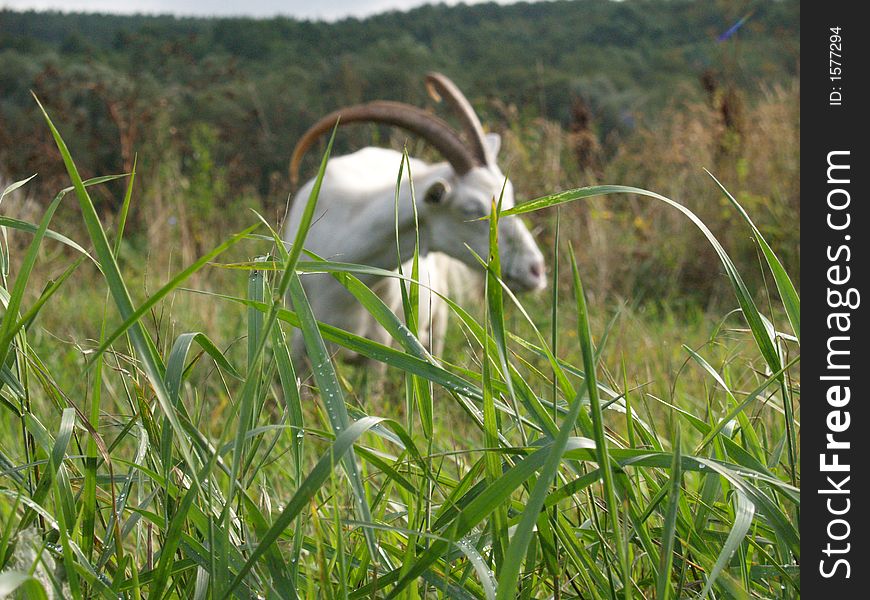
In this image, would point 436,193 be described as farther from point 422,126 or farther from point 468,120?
point 468,120

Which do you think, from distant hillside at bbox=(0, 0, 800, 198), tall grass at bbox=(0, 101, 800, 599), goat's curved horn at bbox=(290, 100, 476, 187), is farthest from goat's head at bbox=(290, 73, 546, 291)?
distant hillside at bbox=(0, 0, 800, 198)

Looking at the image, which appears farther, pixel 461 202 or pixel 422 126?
pixel 422 126

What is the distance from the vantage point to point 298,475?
906mm

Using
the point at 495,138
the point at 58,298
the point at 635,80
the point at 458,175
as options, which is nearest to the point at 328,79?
the point at 635,80

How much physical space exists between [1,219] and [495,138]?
3.81 meters

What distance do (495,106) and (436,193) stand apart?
7.22 metres

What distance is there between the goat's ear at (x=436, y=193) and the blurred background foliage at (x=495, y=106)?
0.27 metres

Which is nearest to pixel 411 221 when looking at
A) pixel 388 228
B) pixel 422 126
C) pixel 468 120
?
pixel 388 228

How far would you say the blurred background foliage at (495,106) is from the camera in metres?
6.15

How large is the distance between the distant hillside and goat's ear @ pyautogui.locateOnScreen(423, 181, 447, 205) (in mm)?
4546

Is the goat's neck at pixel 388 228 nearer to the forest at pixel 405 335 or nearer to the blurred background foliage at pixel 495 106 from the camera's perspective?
the forest at pixel 405 335

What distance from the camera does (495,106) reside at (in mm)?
10406

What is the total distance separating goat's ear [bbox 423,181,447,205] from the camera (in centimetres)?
342

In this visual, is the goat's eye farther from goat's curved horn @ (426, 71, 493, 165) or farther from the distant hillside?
the distant hillside
